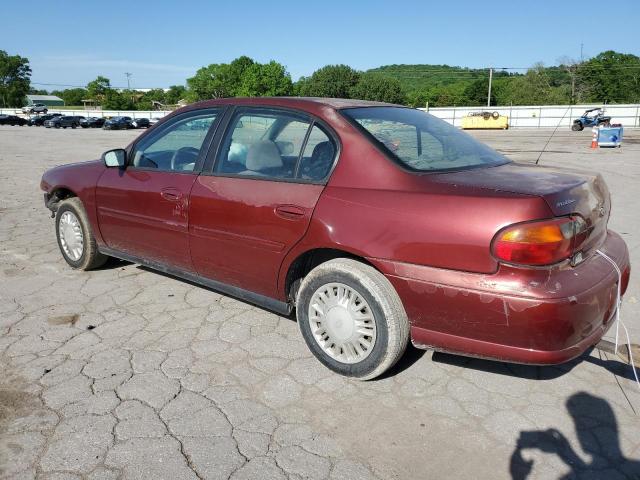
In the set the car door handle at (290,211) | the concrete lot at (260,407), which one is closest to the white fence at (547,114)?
the concrete lot at (260,407)

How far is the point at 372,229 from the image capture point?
276cm

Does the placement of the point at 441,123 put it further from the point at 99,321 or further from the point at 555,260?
the point at 99,321

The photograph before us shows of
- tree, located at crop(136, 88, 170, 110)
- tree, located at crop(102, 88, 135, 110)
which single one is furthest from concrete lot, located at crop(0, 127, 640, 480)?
tree, located at crop(136, 88, 170, 110)

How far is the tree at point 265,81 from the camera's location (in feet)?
345

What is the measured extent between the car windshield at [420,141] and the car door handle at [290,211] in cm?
59

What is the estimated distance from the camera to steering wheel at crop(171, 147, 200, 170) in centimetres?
378

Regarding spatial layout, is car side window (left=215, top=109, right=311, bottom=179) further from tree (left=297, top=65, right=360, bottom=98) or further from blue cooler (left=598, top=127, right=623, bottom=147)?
tree (left=297, top=65, right=360, bottom=98)

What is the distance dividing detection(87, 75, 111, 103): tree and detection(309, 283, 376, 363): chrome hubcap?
13381cm

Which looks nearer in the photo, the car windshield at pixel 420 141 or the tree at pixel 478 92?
the car windshield at pixel 420 141

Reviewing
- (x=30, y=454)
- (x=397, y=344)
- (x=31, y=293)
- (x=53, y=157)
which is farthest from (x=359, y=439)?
(x=53, y=157)

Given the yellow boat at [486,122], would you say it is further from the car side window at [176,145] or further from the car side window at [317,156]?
the car side window at [317,156]

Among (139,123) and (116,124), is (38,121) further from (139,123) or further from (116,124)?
(116,124)

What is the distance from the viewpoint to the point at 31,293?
4.44 meters

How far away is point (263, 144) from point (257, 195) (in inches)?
17.1
